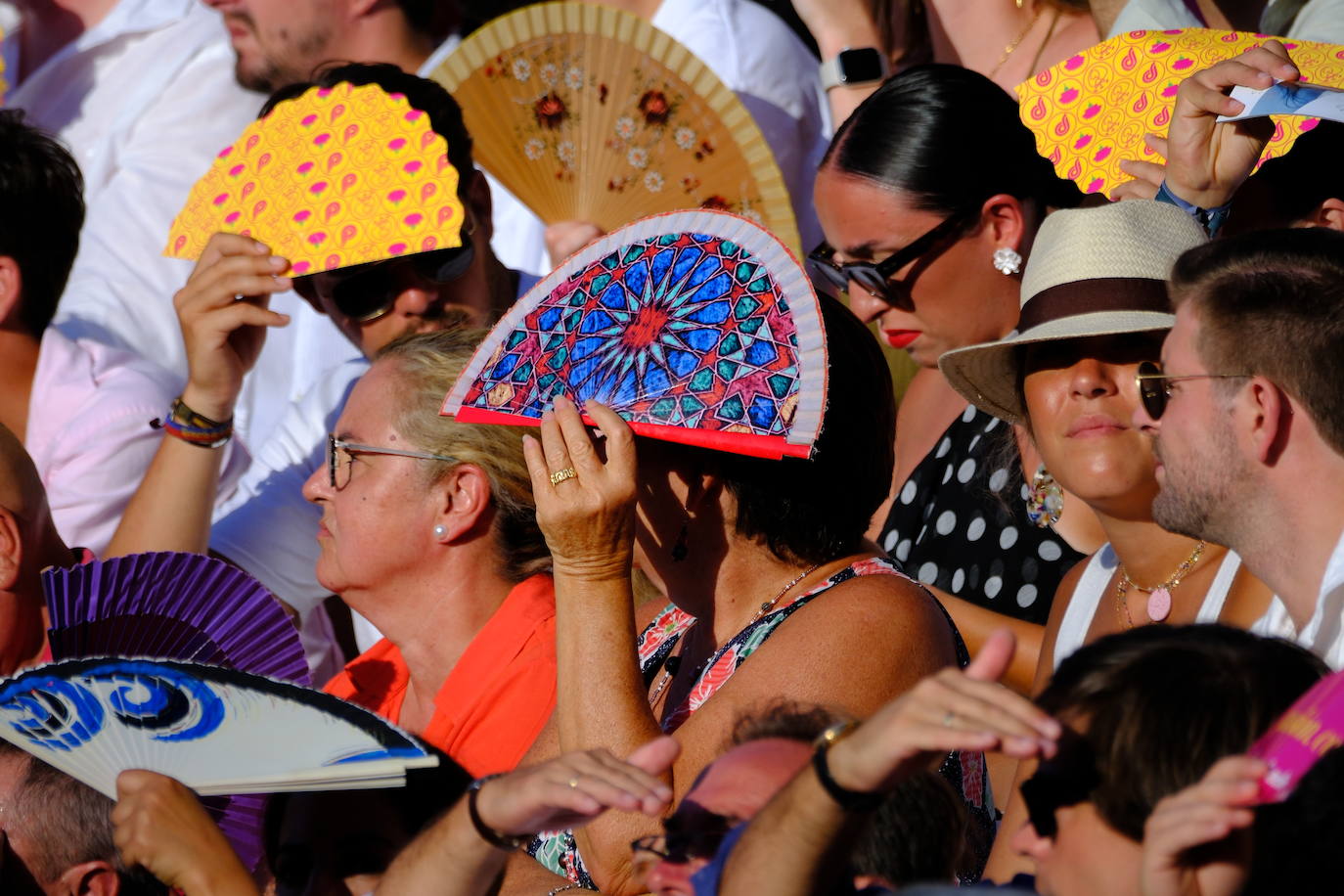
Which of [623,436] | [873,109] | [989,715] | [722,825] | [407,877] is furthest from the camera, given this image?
[873,109]

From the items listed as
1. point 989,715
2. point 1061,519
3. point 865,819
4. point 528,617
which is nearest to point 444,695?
point 528,617

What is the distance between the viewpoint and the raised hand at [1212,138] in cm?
291

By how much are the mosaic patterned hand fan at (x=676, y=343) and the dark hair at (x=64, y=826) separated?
2.78 feet

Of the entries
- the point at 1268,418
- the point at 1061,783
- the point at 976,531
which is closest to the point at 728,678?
the point at 1268,418

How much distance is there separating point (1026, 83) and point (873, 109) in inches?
14.5

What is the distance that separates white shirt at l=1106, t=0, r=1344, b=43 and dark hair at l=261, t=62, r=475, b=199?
5.02 feet

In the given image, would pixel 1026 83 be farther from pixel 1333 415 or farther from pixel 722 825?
pixel 722 825

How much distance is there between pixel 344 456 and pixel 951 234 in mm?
1398

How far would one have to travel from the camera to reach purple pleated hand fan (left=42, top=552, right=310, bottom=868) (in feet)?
9.93

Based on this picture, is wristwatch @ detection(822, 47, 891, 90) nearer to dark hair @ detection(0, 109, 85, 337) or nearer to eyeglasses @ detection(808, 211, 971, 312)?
eyeglasses @ detection(808, 211, 971, 312)

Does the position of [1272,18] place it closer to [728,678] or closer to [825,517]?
[825,517]

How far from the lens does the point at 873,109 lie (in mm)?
3854

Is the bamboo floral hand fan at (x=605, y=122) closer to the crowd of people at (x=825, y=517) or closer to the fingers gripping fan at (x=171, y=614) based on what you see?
the crowd of people at (x=825, y=517)

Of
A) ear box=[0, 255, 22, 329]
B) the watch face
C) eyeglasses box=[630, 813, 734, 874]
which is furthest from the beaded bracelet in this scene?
eyeglasses box=[630, 813, 734, 874]
